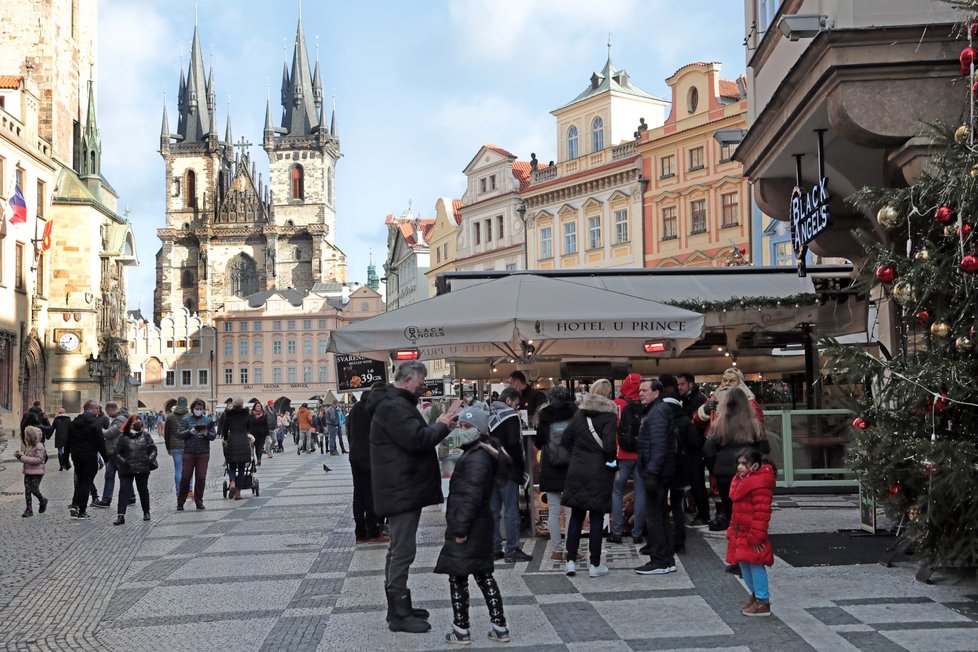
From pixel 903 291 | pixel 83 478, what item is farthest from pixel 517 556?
pixel 83 478

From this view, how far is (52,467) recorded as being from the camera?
30.5 metres

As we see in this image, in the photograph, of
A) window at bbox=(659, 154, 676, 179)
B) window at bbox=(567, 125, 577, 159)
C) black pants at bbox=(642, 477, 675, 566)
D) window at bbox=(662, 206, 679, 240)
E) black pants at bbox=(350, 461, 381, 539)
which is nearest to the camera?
black pants at bbox=(642, 477, 675, 566)

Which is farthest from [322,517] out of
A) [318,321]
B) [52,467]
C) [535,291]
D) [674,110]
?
[318,321]

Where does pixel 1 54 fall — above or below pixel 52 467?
above

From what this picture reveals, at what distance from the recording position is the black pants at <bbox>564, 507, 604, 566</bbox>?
9148mm

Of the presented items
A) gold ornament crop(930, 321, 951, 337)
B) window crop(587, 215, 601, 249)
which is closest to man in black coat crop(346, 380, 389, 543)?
gold ornament crop(930, 321, 951, 337)

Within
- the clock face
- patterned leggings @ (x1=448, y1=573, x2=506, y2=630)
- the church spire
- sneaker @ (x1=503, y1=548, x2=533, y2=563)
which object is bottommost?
sneaker @ (x1=503, y1=548, x2=533, y2=563)

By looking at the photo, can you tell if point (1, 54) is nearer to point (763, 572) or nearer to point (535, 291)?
point (535, 291)

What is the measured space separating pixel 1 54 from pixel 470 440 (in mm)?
41028

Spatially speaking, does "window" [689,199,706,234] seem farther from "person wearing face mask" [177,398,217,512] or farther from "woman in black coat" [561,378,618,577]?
"woman in black coat" [561,378,618,577]

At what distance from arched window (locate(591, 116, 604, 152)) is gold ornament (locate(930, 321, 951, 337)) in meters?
41.6

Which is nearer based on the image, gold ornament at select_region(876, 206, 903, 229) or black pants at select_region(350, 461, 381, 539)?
gold ornament at select_region(876, 206, 903, 229)

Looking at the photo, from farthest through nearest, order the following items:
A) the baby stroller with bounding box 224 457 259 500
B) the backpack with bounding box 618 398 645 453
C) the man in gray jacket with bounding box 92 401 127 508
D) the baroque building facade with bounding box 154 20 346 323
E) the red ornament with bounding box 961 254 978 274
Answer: the baroque building facade with bounding box 154 20 346 323 → the baby stroller with bounding box 224 457 259 500 → the man in gray jacket with bounding box 92 401 127 508 → the backpack with bounding box 618 398 645 453 → the red ornament with bounding box 961 254 978 274

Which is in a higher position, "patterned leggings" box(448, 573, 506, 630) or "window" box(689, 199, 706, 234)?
"window" box(689, 199, 706, 234)
